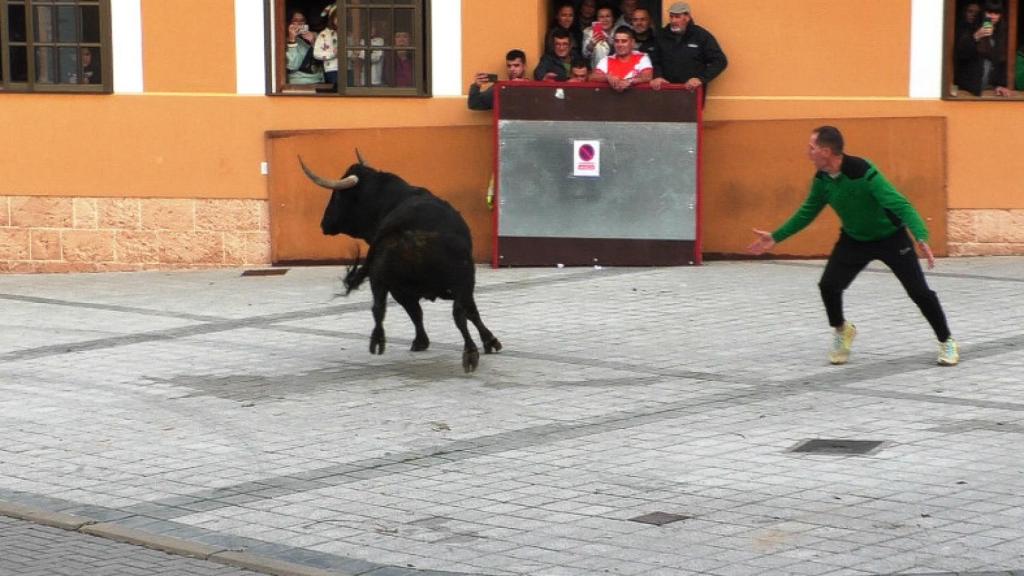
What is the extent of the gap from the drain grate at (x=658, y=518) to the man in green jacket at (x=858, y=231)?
142 inches

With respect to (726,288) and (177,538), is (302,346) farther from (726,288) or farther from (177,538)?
(177,538)

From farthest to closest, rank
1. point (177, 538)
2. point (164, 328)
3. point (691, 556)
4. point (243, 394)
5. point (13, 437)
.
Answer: point (164, 328)
point (243, 394)
point (13, 437)
point (177, 538)
point (691, 556)

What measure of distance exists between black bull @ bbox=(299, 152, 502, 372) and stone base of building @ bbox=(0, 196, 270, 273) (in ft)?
16.0

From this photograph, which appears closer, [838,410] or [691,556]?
[691,556]

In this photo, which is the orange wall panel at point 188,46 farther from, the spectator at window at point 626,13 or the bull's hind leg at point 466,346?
the bull's hind leg at point 466,346

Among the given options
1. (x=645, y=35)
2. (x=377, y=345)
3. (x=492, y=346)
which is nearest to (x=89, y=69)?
(x=645, y=35)

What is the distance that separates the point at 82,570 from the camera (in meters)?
7.15

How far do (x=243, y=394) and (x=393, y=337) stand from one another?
212 centimetres

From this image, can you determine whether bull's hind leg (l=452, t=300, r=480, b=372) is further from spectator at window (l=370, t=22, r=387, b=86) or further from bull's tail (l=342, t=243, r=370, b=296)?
spectator at window (l=370, t=22, r=387, b=86)

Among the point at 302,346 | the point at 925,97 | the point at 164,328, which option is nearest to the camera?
the point at 302,346

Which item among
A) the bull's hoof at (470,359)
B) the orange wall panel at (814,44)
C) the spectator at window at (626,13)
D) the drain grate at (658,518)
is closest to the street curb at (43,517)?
the drain grate at (658,518)

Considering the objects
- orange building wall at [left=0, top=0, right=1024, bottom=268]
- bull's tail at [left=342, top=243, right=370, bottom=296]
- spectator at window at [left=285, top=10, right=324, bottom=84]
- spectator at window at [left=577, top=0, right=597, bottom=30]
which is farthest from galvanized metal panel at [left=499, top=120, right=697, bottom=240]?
bull's tail at [left=342, top=243, right=370, bottom=296]

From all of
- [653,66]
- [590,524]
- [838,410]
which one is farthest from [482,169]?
[590,524]

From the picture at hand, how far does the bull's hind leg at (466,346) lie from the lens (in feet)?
37.0
